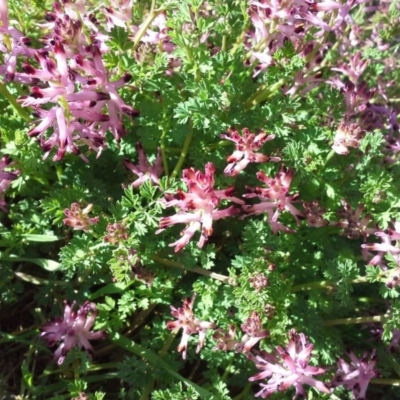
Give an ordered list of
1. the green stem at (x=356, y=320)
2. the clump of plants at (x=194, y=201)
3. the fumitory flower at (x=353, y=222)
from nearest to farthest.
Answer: the clump of plants at (x=194, y=201) → the fumitory flower at (x=353, y=222) → the green stem at (x=356, y=320)

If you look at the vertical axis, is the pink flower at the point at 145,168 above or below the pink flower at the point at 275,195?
below

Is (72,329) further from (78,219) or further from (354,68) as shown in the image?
(354,68)

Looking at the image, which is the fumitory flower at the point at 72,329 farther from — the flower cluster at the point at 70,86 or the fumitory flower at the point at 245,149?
the fumitory flower at the point at 245,149

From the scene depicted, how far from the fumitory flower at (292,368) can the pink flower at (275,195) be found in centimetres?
65

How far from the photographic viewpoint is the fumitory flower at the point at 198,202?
283cm

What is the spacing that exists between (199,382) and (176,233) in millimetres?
1087

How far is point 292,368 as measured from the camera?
316 centimetres

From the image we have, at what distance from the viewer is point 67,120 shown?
9.16 ft

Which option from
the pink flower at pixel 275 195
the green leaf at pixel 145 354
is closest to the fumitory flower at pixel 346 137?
the pink flower at pixel 275 195

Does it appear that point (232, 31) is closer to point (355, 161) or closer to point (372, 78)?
point (355, 161)

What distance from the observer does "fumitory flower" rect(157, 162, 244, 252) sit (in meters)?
2.83

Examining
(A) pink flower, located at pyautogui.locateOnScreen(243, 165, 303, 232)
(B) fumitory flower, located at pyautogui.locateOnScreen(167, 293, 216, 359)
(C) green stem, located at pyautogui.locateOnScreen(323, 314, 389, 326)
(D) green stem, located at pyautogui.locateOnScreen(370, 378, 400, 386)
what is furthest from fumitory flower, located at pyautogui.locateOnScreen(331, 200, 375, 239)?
(D) green stem, located at pyautogui.locateOnScreen(370, 378, 400, 386)

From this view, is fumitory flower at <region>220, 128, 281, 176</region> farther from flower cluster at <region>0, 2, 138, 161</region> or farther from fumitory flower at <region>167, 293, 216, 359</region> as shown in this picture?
fumitory flower at <region>167, 293, 216, 359</region>

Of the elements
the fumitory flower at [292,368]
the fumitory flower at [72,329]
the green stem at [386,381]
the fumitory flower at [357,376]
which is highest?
the fumitory flower at [292,368]
